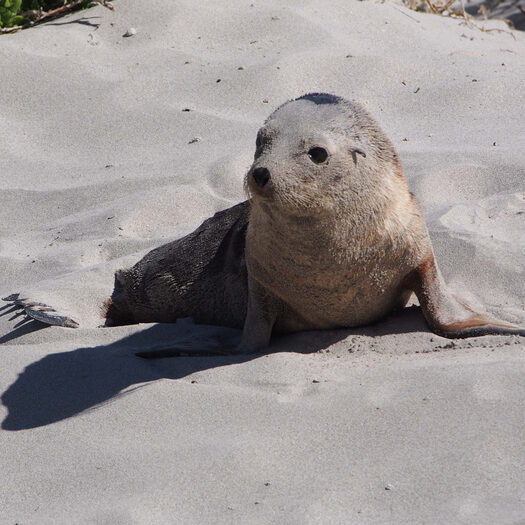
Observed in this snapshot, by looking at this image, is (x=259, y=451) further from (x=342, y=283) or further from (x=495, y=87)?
(x=495, y=87)

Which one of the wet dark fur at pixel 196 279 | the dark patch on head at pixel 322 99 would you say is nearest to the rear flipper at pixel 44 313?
the wet dark fur at pixel 196 279

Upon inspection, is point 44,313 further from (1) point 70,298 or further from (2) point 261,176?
(2) point 261,176

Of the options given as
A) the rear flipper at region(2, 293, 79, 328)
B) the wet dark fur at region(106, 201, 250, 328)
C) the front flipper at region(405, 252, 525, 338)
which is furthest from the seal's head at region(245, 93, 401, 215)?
the rear flipper at region(2, 293, 79, 328)

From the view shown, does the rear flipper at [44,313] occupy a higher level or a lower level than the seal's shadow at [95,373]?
lower

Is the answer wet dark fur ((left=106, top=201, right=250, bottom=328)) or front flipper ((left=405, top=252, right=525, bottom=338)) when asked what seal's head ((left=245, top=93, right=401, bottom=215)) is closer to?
front flipper ((left=405, top=252, right=525, bottom=338))

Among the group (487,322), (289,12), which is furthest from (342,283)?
(289,12)

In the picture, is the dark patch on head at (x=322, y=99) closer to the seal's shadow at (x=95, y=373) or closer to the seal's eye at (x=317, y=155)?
the seal's eye at (x=317, y=155)

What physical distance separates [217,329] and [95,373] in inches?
30.9

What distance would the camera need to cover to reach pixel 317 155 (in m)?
3.64

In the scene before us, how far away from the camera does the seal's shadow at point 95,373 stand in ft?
12.2

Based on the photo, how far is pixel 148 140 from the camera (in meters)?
7.32

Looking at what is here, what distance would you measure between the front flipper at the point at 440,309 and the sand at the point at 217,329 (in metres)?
0.09

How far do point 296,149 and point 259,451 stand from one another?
1.19 metres

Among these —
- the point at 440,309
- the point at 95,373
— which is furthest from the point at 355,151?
the point at 95,373
